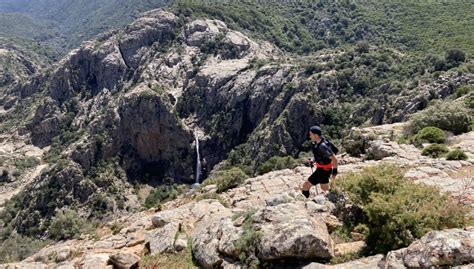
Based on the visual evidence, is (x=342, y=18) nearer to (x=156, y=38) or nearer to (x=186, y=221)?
(x=156, y=38)

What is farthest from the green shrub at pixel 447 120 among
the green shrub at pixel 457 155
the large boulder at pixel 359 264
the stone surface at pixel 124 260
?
the stone surface at pixel 124 260

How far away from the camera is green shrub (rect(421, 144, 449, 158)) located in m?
20.4

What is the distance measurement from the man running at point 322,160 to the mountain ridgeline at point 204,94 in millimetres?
38519

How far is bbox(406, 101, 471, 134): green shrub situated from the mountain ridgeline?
862 inches

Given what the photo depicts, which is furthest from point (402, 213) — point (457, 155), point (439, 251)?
point (457, 155)

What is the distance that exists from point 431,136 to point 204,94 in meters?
69.3

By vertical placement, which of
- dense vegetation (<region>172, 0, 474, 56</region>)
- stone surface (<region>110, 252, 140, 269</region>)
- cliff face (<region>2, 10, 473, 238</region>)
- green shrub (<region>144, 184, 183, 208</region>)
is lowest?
green shrub (<region>144, 184, 183, 208</region>)

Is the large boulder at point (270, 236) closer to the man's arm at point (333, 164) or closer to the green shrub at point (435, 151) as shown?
the man's arm at point (333, 164)

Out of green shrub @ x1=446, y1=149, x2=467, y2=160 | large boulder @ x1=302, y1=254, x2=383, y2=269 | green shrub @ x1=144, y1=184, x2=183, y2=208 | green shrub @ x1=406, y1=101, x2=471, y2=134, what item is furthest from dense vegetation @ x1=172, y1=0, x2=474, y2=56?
large boulder @ x1=302, y1=254, x2=383, y2=269

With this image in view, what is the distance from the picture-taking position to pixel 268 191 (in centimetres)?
2055

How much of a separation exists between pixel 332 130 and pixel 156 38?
63.8m

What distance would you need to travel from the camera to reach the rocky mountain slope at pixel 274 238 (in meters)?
8.09

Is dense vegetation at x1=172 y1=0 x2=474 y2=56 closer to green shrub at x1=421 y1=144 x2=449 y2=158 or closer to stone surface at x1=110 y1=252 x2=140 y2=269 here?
green shrub at x1=421 y1=144 x2=449 y2=158

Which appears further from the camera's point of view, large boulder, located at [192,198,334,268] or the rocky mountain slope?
large boulder, located at [192,198,334,268]
